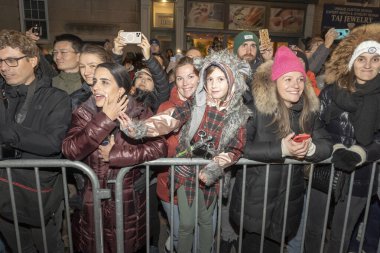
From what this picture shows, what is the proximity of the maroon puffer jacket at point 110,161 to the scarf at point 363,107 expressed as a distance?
1.77m

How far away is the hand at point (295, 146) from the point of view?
240cm

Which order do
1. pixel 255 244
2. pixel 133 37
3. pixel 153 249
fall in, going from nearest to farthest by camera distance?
pixel 255 244 < pixel 133 37 < pixel 153 249

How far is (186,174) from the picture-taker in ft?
8.90

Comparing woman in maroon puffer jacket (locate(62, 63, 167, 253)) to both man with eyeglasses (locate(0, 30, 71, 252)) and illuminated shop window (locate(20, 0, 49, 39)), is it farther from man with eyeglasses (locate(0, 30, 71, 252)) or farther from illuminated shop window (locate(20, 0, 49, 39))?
illuminated shop window (locate(20, 0, 49, 39))

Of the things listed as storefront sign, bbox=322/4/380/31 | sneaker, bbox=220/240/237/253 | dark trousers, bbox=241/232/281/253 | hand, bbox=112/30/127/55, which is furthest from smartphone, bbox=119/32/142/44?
storefront sign, bbox=322/4/380/31

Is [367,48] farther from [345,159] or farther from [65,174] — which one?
[65,174]

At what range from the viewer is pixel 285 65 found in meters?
2.67

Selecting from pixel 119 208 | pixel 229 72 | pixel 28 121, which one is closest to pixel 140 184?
pixel 119 208

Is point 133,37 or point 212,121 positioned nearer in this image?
point 212,121

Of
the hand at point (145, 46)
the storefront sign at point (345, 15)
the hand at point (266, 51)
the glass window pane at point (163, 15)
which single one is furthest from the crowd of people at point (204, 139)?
the storefront sign at point (345, 15)

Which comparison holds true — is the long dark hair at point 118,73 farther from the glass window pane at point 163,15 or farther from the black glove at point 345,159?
the glass window pane at point 163,15

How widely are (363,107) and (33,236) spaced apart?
3.41 meters

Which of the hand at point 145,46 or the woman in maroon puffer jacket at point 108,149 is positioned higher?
the hand at point 145,46

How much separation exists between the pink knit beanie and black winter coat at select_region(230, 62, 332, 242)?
0.32 ft
